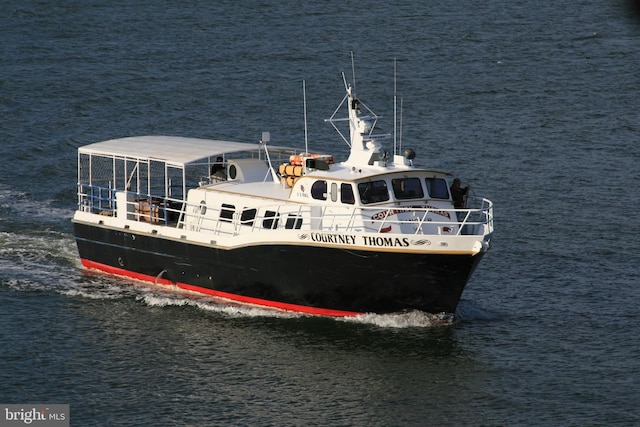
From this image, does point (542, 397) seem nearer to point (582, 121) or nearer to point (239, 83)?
point (582, 121)

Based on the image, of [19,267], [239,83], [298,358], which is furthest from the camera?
[239,83]

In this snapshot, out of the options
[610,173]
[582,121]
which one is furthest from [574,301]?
[582,121]

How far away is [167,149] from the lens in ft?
146

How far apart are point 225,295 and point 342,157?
56.8 feet

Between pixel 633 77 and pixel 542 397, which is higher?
pixel 633 77

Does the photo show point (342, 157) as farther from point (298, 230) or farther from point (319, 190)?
point (298, 230)

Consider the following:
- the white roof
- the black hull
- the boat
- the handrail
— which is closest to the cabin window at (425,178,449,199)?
the boat

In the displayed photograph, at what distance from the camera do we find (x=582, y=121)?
218ft

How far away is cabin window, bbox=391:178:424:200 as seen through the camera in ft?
131

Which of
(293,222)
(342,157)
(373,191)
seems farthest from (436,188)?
(342,157)

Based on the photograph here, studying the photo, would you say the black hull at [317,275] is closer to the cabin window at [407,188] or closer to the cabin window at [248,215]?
the cabin window at [248,215]

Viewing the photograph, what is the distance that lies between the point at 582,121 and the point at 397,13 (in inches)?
1058

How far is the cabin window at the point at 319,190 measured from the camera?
1577 inches

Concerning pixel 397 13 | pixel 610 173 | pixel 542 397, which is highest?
pixel 397 13
